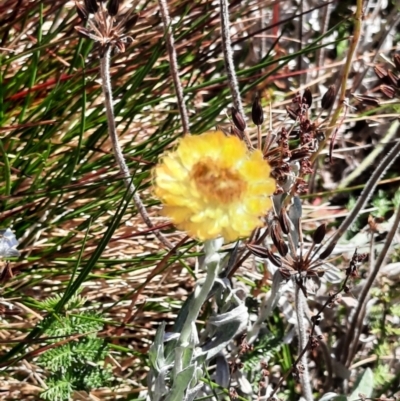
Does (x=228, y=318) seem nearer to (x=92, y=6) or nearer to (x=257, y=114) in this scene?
(x=257, y=114)

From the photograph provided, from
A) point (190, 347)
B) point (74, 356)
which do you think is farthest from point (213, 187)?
point (74, 356)

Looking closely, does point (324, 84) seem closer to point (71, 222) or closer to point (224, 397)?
point (71, 222)

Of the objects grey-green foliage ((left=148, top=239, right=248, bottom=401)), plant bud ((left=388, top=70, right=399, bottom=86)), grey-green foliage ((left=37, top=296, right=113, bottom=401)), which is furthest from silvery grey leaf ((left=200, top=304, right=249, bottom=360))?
plant bud ((left=388, top=70, right=399, bottom=86))

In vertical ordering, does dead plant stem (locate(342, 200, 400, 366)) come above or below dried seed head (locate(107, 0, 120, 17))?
below

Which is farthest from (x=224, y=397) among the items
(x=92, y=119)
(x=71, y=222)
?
(x=92, y=119)

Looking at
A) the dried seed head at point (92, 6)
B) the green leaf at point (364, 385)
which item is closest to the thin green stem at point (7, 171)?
the dried seed head at point (92, 6)

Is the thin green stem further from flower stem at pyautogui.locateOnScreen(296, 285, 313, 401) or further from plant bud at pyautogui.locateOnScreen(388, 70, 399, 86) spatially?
plant bud at pyautogui.locateOnScreen(388, 70, 399, 86)
